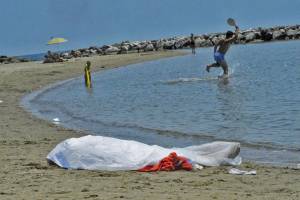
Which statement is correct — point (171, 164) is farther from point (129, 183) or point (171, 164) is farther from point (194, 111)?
point (194, 111)

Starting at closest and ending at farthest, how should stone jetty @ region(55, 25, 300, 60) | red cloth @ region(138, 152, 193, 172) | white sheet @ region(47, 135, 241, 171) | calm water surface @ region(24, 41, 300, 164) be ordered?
red cloth @ region(138, 152, 193, 172)
white sheet @ region(47, 135, 241, 171)
calm water surface @ region(24, 41, 300, 164)
stone jetty @ region(55, 25, 300, 60)

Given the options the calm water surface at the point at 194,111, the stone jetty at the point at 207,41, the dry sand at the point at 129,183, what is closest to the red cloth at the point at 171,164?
the dry sand at the point at 129,183

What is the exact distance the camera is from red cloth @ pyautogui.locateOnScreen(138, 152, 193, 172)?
8.58 metres

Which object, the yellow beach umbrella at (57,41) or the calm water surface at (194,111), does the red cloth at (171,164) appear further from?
the yellow beach umbrella at (57,41)

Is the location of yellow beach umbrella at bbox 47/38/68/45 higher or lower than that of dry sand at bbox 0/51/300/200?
higher

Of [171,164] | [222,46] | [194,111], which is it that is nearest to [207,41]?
[222,46]

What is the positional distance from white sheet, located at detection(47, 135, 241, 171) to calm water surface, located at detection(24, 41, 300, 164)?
0.98 metres

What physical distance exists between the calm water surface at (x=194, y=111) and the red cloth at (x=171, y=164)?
1.68m

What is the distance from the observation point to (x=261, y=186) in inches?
292

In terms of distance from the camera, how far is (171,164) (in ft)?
28.3

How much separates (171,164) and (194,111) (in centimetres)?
906

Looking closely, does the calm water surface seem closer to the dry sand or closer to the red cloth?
the red cloth

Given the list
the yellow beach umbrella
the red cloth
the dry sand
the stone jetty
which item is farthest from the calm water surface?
the stone jetty

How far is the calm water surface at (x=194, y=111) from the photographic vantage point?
40.7 ft
